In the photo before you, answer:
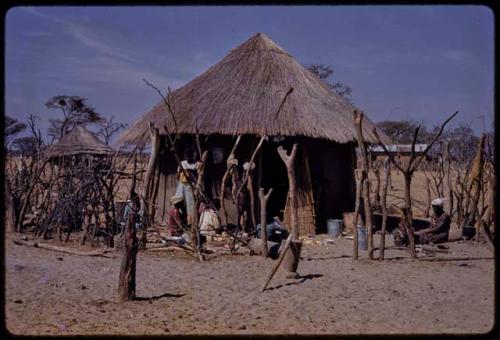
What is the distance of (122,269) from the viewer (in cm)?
606

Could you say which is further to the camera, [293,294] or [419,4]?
[293,294]

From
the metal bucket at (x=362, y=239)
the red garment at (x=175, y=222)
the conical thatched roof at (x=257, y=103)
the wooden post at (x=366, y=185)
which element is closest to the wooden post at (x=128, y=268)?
the red garment at (x=175, y=222)

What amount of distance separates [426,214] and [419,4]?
1063 cm

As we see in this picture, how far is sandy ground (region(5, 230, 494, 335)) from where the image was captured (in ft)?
17.8

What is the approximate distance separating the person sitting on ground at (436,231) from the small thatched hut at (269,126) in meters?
2.14

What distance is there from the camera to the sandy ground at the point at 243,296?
5438mm

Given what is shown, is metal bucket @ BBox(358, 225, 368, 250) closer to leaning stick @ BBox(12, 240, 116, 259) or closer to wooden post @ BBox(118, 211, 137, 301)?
leaning stick @ BBox(12, 240, 116, 259)

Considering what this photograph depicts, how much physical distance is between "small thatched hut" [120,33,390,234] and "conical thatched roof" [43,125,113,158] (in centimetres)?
430

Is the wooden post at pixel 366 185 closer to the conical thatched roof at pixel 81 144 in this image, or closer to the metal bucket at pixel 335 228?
the metal bucket at pixel 335 228

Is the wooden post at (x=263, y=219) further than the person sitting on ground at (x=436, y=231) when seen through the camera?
No

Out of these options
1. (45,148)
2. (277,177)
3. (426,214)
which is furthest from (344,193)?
(45,148)

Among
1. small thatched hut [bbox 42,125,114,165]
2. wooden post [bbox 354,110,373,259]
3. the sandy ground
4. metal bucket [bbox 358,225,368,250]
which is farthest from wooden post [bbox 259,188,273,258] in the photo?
small thatched hut [bbox 42,125,114,165]

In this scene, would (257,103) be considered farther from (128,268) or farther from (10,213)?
(128,268)

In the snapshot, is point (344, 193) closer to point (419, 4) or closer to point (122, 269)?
point (122, 269)
